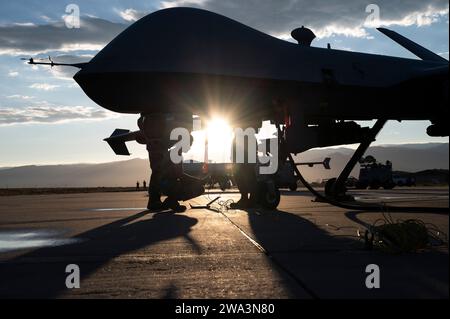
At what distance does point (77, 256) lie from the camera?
559 centimetres

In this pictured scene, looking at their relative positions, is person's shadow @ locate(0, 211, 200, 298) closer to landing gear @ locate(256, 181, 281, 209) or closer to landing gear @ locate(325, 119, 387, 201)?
landing gear @ locate(256, 181, 281, 209)

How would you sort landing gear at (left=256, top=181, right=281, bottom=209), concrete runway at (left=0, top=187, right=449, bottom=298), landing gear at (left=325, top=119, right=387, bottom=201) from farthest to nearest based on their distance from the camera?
landing gear at (left=256, top=181, right=281, bottom=209), landing gear at (left=325, top=119, right=387, bottom=201), concrete runway at (left=0, top=187, right=449, bottom=298)

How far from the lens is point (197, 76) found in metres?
8.48

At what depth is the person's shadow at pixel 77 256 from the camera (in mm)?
3931

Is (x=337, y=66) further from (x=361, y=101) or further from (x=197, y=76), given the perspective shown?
(x=197, y=76)

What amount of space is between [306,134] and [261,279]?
20.4 feet

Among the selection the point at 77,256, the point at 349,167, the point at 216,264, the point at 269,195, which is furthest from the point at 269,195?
the point at 216,264

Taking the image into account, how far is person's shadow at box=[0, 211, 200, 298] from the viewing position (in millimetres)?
3931

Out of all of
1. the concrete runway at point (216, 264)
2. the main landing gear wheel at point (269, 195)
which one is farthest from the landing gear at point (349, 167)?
the concrete runway at point (216, 264)

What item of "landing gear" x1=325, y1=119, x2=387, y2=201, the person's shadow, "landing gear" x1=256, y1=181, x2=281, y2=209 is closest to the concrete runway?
the person's shadow

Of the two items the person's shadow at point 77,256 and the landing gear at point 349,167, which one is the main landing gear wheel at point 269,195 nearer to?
the landing gear at point 349,167

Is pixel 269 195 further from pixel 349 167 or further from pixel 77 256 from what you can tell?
pixel 77 256
